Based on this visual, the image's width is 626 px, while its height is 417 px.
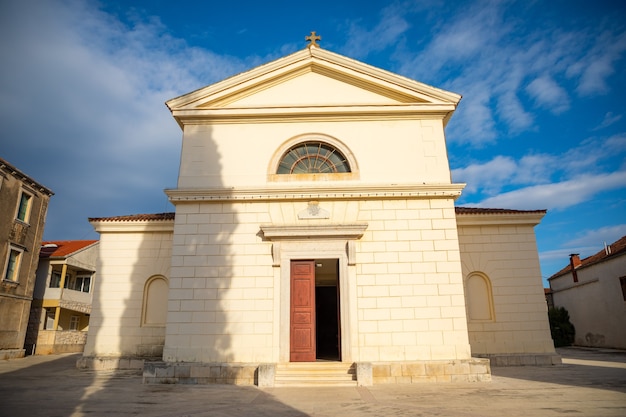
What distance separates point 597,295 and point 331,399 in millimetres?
22322

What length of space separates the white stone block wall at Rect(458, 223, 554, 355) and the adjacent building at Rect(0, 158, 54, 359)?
21.6 m

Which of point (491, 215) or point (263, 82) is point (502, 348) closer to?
point (491, 215)

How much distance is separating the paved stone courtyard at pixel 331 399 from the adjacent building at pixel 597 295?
13091mm

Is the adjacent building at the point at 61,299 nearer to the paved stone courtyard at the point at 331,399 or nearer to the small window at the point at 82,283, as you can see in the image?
the small window at the point at 82,283

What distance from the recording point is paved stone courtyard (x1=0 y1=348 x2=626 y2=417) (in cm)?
669

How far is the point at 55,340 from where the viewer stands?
24.1 m

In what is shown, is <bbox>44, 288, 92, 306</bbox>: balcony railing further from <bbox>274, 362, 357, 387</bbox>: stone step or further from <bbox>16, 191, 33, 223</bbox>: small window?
<bbox>274, 362, 357, 387</bbox>: stone step

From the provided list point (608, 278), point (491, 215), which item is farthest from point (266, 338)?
point (608, 278)

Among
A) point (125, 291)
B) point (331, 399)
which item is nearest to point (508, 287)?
point (331, 399)

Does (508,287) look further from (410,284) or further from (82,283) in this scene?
(82,283)

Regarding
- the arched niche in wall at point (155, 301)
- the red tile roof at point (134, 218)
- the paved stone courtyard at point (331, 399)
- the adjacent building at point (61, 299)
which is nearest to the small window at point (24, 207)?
the adjacent building at point (61, 299)

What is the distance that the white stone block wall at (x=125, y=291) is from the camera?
13.8m

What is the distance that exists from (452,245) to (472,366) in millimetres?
3127

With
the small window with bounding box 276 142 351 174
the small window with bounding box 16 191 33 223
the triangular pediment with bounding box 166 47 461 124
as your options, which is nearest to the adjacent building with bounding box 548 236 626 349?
the triangular pediment with bounding box 166 47 461 124
